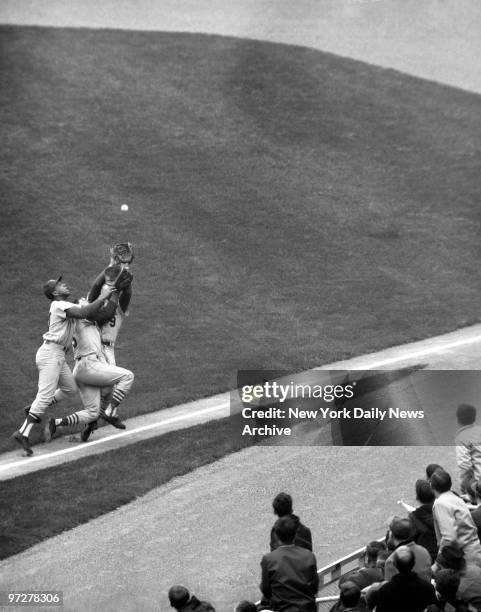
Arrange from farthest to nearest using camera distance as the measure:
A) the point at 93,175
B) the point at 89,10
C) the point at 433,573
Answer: the point at 89,10, the point at 93,175, the point at 433,573

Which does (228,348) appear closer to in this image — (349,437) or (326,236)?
(349,437)

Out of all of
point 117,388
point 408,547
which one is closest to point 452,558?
point 408,547

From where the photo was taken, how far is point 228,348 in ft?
61.7

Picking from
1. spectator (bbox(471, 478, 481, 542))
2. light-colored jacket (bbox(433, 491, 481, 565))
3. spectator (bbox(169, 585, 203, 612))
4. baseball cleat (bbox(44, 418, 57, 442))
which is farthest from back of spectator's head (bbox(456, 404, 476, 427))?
baseball cleat (bbox(44, 418, 57, 442))

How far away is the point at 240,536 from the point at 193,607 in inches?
129

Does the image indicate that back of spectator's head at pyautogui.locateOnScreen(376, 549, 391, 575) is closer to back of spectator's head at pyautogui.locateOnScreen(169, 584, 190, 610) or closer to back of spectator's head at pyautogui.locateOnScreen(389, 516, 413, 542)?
back of spectator's head at pyautogui.locateOnScreen(389, 516, 413, 542)

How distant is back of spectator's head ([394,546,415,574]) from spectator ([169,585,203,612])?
1591 millimetres

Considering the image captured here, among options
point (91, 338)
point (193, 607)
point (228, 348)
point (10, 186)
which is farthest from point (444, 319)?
point (193, 607)

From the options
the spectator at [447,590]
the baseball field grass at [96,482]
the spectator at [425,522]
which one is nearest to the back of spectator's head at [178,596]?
the spectator at [447,590]

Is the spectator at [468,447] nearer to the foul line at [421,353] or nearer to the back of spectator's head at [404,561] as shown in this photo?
the back of spectator's head at [404,561]

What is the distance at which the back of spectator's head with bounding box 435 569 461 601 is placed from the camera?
27.1 ft

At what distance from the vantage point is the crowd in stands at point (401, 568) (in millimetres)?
8148

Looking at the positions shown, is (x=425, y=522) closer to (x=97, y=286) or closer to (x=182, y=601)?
(x=182, y=601)

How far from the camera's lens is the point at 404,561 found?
26.8ft
